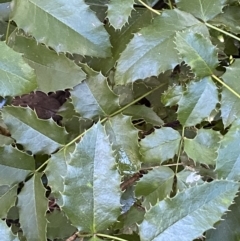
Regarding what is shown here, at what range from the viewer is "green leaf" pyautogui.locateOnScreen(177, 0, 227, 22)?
2.79 ft

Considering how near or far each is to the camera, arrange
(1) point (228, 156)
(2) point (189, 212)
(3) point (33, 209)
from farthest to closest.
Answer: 1. (3) point (33, 209)
2. (1) point (228, 156)
3. (2) point (189, 212)

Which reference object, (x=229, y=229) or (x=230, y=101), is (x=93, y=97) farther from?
(x=229, y=229)

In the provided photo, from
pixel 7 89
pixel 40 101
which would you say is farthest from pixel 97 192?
pixel 40 101

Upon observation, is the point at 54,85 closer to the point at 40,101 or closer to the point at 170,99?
the point at 170,99

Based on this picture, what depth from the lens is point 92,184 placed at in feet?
2.22

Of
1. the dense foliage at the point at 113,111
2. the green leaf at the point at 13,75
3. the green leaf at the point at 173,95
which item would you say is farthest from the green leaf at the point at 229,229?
the green leaf at the point at 13,75

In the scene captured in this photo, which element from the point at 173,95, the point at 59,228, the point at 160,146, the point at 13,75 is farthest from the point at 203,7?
the point at 59,228

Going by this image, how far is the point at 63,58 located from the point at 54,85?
2.3 inches

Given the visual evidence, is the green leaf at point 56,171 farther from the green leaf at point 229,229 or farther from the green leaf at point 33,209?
the green leaf at point 229,229

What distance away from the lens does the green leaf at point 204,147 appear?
0.83m

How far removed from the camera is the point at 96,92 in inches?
36.4

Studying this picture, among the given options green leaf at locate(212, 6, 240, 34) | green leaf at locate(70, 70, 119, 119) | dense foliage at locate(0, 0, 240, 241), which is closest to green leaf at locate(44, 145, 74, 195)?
dense foliage at locate(0, 0, 240, 241)

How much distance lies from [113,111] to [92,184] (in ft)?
0.95

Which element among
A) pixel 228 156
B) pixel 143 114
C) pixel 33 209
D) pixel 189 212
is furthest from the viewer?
pixel 143 114
